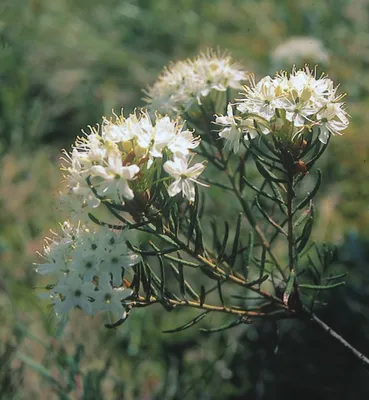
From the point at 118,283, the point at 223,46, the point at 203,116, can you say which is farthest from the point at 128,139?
the point at 223,46

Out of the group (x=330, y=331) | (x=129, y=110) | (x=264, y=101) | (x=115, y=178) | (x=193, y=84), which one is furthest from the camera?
(x=129, y=110)

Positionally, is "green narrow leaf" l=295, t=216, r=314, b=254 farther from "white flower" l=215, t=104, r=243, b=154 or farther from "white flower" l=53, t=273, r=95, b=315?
"white flower" l=53, t=273, r=95, b=315

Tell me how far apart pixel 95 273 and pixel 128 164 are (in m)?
0.19

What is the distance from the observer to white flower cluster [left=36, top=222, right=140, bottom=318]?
1015mm

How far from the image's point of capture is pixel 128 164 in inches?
39.8

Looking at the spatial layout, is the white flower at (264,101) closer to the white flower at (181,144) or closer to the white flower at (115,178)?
the white flower at (181,144)

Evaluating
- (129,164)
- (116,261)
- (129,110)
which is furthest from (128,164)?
(129,110)

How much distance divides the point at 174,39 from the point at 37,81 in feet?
3.39

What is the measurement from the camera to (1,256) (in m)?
2.91

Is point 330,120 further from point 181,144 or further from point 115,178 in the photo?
point 115,178

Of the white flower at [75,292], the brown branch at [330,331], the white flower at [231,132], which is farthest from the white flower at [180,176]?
the brown branch at [330,331]

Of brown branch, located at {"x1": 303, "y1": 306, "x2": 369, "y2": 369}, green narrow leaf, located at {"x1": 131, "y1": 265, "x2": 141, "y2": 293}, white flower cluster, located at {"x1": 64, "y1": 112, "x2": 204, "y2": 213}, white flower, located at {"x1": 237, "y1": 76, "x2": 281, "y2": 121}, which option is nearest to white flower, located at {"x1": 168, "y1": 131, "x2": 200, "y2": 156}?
white flower cluster, located at {"x1": 64, "y1": 112, "x2": 204, "y2": 213}

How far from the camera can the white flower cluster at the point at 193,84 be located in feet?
4.43

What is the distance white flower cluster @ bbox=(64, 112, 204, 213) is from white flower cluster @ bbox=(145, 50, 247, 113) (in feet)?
0.96
